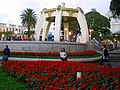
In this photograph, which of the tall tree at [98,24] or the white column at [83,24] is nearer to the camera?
the white column at [83,24]

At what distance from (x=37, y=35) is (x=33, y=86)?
72.3ft

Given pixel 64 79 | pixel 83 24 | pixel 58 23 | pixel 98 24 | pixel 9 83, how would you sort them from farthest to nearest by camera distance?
pixel 98 24
pixel 83 24
pixel 58 23
pixel 9 83
pixel 64 79

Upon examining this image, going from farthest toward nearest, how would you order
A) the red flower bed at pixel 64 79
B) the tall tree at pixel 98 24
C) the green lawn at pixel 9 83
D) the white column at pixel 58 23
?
the tall tree at pixel 98 24 < the white column at pixel 58 23 < the green lawn at pixel 9 83 < the red flower bed at pixel 64 79

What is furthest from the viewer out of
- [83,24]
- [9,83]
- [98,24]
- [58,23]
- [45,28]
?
[98,24]

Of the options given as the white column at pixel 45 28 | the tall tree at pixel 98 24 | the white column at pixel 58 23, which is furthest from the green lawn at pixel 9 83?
the tall tree at pixel 98 24

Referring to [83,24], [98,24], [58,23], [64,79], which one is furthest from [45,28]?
[98,24]

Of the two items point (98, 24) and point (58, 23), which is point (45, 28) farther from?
point (98, 24)

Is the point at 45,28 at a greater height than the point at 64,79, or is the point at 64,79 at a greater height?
the point at 45,28

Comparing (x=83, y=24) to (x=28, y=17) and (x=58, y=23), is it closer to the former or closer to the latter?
(x=58, y=23)

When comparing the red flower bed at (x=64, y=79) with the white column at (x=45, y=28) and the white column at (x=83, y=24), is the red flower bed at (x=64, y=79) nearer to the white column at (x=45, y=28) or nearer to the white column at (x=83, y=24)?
the white column at (x=83, y=24)

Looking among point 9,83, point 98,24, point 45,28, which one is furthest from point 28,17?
point 9,83

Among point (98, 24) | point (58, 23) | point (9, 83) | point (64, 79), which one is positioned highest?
point (98, 24)

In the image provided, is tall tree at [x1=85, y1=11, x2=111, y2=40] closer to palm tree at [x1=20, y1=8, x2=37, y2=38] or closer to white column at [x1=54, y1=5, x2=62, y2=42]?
palm tree at [x1=20, y1=8, x2=37, y2=38]

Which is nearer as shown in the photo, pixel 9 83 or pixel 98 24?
pixel 9 83
